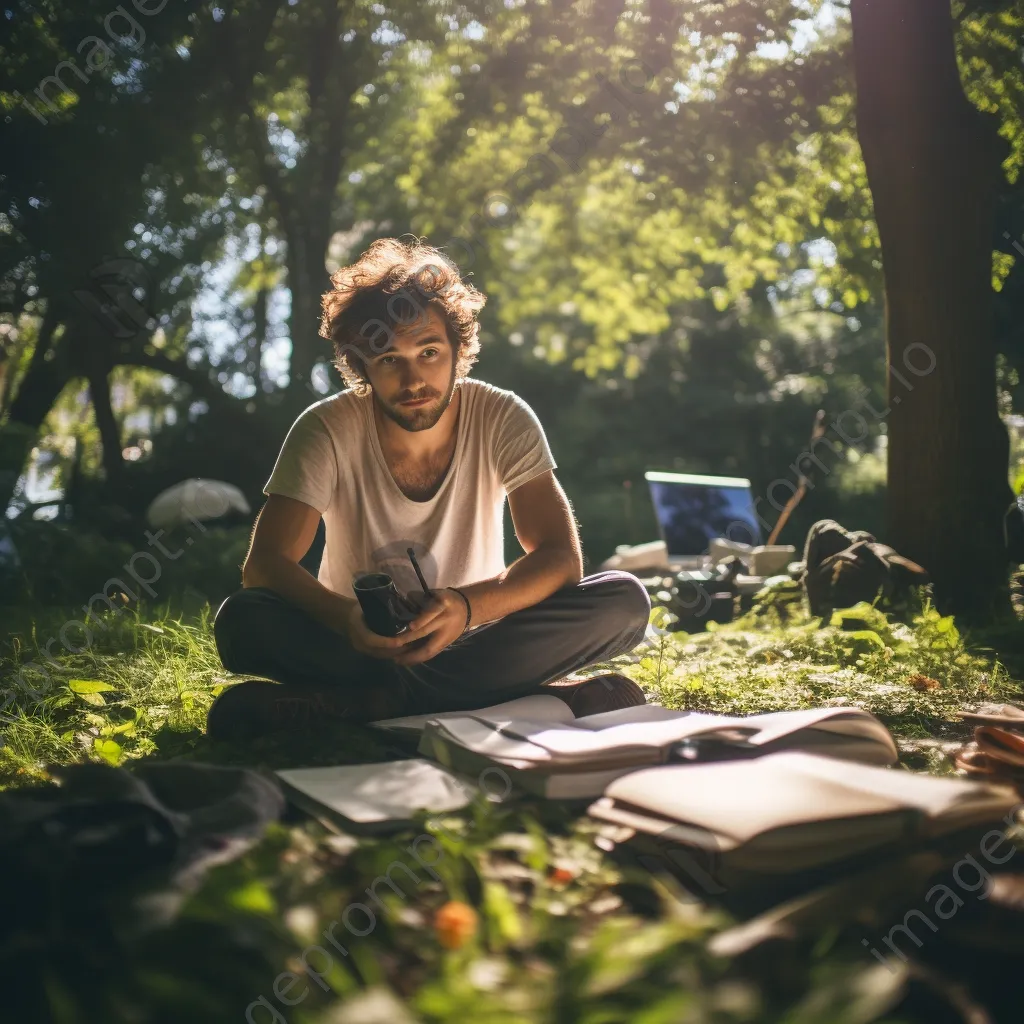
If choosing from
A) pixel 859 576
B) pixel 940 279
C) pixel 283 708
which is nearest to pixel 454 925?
pixel 283 708

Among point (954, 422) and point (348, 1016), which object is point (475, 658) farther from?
point (954, 422)

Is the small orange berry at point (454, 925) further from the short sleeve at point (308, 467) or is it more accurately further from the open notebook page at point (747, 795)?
the short sleeve at point (308, 467)

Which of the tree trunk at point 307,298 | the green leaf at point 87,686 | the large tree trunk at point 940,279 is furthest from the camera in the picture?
the tree trunk at point 307,298

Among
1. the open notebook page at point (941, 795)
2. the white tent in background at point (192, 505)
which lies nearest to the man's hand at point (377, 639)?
the open notebook page at point (941, 795)

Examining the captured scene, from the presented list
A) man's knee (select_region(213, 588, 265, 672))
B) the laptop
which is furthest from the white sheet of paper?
the laptop

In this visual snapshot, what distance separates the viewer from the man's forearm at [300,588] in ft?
10.3

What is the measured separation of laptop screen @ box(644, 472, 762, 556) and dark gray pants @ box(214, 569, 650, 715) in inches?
233

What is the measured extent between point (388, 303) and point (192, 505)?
1010 centimetres

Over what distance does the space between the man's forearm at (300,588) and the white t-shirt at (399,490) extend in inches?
9.9

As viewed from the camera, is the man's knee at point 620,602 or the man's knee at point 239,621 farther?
the man's knee at point 620,602

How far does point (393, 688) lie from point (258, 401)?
502 inches

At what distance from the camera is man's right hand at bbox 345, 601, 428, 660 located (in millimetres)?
2863

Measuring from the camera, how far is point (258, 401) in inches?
603

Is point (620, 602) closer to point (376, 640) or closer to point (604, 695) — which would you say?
point (604, 695)
